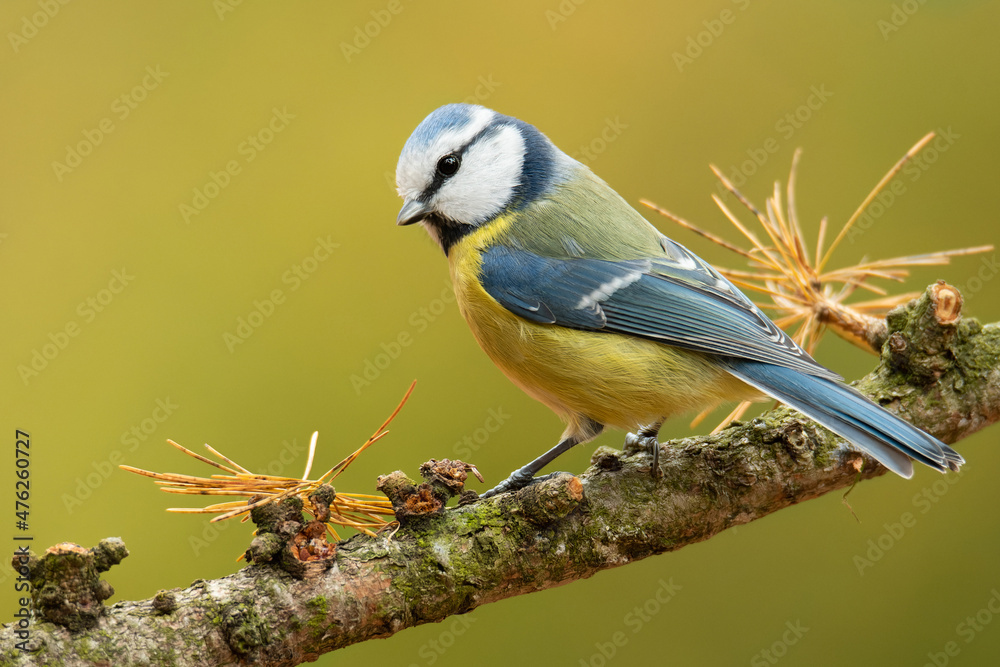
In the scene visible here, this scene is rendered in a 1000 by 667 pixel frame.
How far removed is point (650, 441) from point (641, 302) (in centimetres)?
25

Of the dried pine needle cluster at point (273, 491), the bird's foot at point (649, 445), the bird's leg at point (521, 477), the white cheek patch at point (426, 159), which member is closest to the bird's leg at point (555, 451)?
the bird's leg at point (521, 477)

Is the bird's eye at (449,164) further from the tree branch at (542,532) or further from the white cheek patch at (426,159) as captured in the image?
the tree branch at (542,532)

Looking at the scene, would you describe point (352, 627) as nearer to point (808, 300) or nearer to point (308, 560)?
point (308, 560)

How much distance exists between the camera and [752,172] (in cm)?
218

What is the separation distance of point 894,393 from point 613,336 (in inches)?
19.4

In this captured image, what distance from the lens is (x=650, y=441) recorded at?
138 cm

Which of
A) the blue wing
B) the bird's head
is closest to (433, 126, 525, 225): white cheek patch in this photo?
the bird's head

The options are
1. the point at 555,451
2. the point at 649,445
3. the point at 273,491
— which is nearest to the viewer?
the point at 273,491

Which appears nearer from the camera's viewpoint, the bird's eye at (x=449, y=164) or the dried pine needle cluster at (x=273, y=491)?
the dried pine needle cluster at (x=273, y=491)

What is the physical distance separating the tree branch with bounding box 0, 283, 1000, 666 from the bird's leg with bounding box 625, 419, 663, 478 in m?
0.01

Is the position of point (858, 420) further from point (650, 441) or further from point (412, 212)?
point (412, 212)

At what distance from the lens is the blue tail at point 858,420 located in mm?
1194

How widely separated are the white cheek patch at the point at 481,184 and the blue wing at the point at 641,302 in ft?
0.37

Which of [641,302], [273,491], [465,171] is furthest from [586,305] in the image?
[273,491]
